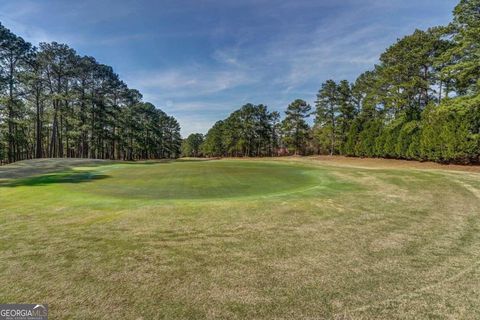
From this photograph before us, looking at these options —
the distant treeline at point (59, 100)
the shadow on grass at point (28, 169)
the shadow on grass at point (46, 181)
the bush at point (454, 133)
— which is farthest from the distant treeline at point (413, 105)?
the distant treeline at point (59, 100)

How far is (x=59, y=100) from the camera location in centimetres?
3416

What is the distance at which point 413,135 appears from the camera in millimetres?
23391

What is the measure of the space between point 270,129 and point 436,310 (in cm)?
5813

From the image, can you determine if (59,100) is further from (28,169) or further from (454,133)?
(454,133)

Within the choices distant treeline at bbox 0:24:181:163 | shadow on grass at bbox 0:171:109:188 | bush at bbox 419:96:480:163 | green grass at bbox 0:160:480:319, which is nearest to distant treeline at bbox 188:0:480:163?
bush at bbox 419:96:480:163

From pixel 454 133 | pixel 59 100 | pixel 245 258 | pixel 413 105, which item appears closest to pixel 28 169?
pixel 59 100

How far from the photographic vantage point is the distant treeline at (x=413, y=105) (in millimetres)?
16677

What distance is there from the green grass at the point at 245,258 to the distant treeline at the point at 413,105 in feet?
46.4

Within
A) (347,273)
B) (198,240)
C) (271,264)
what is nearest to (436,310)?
(347,273)

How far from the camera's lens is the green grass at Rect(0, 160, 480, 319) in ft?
9.18

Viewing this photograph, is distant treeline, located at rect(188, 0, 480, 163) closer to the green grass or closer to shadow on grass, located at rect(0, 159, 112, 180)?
the green grass

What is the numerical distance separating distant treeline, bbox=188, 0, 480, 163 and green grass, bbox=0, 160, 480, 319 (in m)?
14.1

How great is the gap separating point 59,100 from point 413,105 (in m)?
42.6

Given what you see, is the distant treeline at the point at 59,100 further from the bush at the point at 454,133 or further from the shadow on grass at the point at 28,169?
the bush at the point at 454,133
